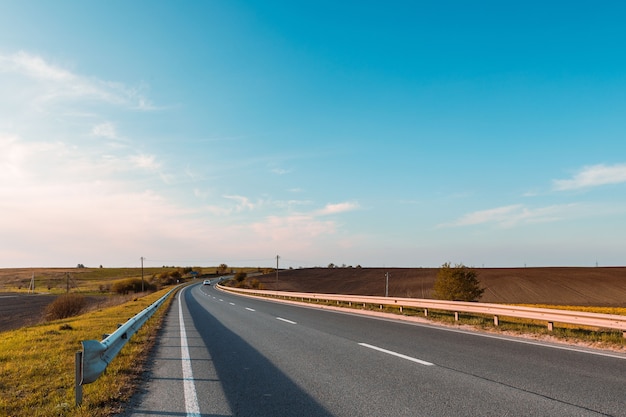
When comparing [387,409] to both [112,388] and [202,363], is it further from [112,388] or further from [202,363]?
[202,363]

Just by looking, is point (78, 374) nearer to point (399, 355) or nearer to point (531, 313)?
point (399, 355)

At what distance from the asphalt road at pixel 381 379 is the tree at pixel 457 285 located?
1914 inches

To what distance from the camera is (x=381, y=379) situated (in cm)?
635

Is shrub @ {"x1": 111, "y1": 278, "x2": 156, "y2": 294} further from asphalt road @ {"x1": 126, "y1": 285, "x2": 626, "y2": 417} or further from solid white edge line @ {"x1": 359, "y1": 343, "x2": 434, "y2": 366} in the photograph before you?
solid white edge line @ {"x1": 359, "y1": 343, "x2": 434, "y2": 366}

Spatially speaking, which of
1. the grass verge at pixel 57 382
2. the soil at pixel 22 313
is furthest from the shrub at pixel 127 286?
the grass verge at pixel 57 382

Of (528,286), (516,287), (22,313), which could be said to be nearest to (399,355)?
(22,313)

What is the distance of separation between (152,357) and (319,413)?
5666 millimetres

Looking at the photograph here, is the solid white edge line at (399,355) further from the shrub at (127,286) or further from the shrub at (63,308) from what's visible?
the shrub at (127,286)

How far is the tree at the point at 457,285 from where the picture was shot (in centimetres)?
5675

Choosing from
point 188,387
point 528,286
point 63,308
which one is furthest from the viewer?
point 528,286

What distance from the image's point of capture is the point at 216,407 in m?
5.17

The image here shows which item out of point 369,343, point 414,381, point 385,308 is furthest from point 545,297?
point 414,381

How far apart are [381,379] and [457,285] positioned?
5452 cm

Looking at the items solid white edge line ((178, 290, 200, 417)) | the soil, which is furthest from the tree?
solid white edge line ((178, 290, 200, 417))
